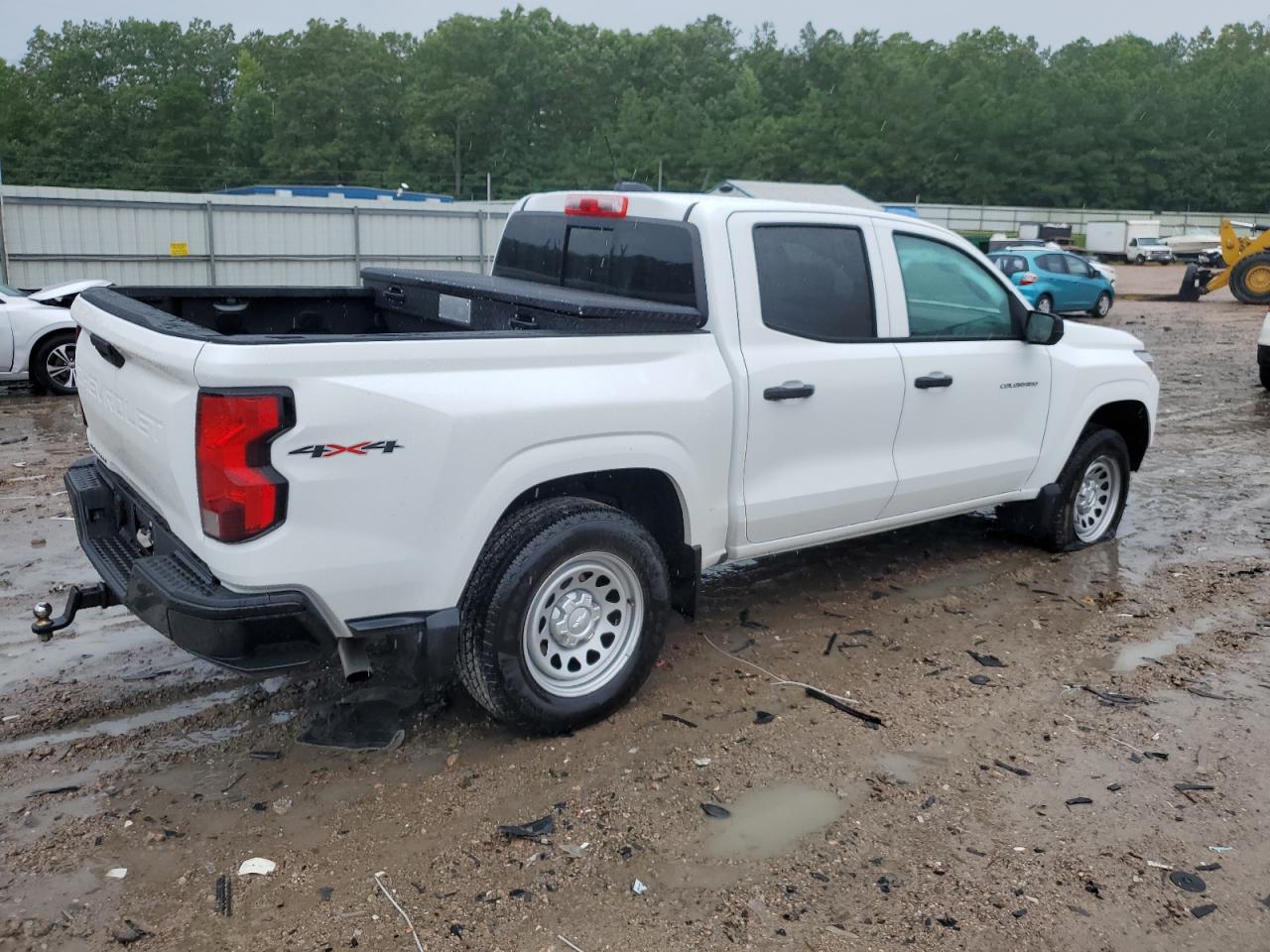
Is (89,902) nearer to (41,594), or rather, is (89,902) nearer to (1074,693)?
(41,594)

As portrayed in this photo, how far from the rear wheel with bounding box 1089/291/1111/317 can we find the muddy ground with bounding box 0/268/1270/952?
2149 centimetres

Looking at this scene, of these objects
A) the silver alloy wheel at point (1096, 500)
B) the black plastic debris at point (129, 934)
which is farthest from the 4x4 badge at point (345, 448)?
the silver alloy wheel at point (1096, 500)

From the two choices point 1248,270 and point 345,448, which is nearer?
point 345,448

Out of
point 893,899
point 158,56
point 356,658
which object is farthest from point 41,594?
point 158,56

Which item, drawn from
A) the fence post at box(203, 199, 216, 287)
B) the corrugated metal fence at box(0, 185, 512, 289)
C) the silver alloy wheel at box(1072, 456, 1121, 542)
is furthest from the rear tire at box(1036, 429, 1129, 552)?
the fence post at box(203, 199, 216, 287)

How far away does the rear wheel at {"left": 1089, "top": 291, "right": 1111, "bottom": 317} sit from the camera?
2593 centimetres

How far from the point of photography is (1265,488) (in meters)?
8.93

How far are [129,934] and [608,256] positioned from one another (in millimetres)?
3263

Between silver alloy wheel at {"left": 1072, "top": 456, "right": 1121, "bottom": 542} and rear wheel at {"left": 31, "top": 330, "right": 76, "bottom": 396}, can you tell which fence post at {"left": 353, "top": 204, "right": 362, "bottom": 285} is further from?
silver alloy wheel at {"left": 1072, "top": 456, "right": 1121, "bottom": 542}

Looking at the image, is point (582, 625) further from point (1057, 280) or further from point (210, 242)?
point (1057, 280)

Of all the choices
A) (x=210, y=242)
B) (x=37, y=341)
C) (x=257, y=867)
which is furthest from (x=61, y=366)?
(x=257, y=867)

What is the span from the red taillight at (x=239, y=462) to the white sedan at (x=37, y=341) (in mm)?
10047

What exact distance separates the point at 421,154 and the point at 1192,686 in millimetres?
86851

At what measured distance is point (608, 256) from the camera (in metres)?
5.14
